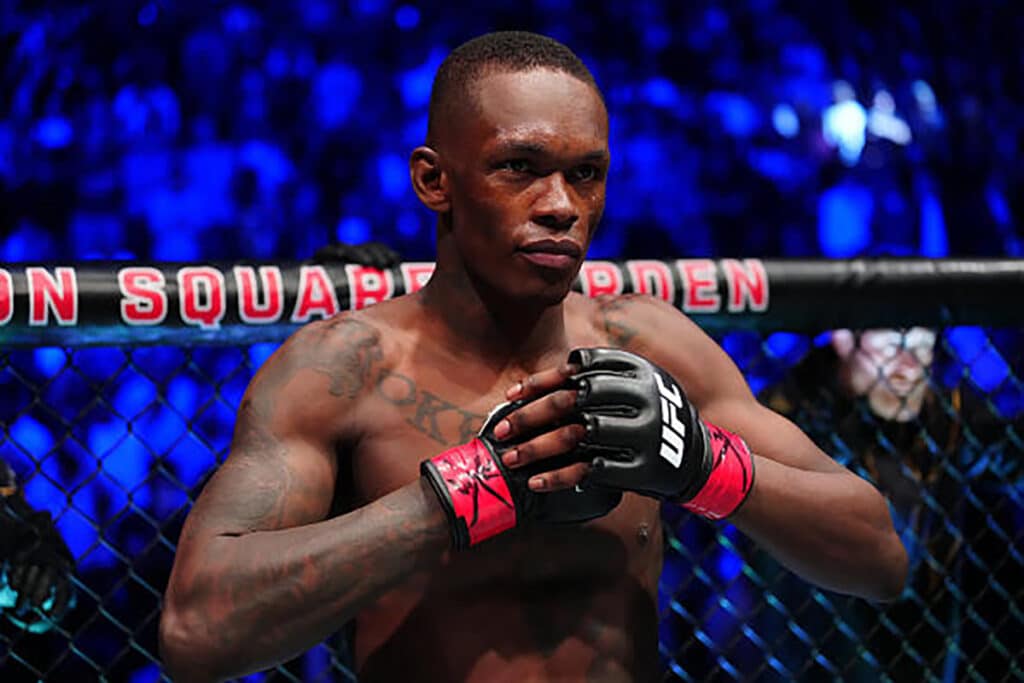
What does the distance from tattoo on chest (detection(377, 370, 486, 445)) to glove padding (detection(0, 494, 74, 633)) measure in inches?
21.1

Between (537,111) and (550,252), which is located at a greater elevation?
(537,111)

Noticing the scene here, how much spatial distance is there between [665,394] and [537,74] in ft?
1.11

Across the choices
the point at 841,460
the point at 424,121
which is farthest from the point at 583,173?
the point at 424,121

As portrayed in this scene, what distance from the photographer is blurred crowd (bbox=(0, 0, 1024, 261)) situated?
2693 millimetres

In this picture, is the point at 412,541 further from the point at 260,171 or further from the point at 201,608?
the point at 260,171

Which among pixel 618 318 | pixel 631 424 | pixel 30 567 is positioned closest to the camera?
pixel 631 424

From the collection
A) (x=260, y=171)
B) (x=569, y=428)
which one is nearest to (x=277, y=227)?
(x=260, y=171)

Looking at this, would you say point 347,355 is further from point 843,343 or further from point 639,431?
point 843,343

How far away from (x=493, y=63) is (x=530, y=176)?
0.41ft

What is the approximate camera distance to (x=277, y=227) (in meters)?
2.78

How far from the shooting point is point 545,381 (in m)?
1.10

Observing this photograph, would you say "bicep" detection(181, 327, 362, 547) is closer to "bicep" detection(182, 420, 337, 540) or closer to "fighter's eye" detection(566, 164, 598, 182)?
"bicep" detection(182, 420, 337, 540)

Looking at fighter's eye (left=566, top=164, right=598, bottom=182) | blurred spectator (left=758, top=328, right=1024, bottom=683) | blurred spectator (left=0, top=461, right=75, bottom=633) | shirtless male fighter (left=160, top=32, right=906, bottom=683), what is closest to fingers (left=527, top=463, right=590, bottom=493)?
shirtless male fighter (left=160, top=32, right=906, bottom=683)

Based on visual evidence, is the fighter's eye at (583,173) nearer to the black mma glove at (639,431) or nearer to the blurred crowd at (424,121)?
the black mma glove at (639,431)
